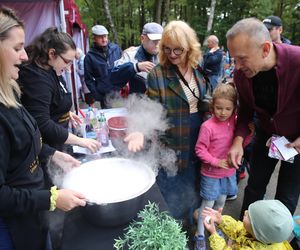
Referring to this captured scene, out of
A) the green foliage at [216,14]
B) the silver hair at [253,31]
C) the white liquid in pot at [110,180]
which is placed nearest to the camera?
the white liquid in pot at [110,180]

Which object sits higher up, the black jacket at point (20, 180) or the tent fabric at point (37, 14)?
the tent fabric at point (37, 14)

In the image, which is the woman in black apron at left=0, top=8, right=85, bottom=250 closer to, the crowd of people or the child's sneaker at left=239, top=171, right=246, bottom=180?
the crowd of people

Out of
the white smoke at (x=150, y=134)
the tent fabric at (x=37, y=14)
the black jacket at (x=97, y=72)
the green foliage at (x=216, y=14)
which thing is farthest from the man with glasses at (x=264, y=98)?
the green foliage at (x=216, y=14)

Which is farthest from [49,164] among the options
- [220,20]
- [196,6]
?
[196,6]

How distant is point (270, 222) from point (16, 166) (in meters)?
1.27

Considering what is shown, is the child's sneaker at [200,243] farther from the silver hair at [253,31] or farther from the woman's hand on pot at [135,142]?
the silver hair at [253,31]

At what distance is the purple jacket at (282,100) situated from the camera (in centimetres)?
180

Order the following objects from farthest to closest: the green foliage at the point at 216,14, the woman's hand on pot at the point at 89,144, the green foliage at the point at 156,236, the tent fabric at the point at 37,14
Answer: the green foliage at the point at 216,14
the tent fabric at the point at 37,14
the woman's hand on pot at the point at 89,144
the green foliage at the point at 156,236

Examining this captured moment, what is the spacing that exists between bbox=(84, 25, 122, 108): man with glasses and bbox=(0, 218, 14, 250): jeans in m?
3.11

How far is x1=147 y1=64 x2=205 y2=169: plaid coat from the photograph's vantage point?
6.72 feet

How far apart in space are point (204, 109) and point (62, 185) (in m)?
1.32

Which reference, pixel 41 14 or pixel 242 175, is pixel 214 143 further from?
pixel 41 14

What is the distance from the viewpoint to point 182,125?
2.14 metres

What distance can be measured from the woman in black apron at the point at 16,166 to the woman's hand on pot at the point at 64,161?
0.23 m
